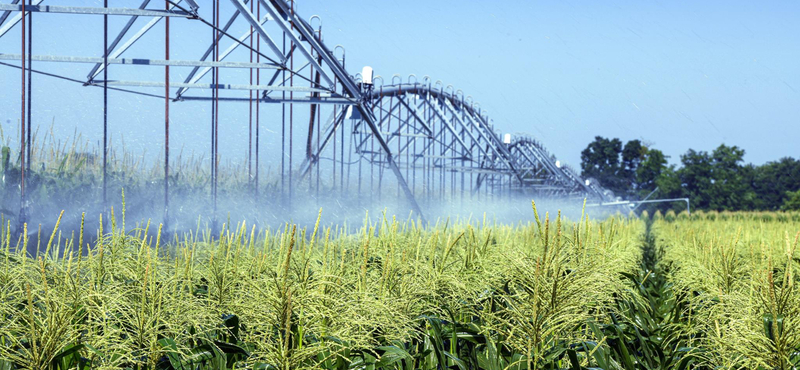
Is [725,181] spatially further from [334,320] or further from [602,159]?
[334,320]

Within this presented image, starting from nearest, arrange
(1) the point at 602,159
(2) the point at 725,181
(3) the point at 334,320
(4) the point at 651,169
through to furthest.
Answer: (3) the point at 334,320
(2) the point at 725,181
(4) the point at 651,169
(1) the point at 602,159

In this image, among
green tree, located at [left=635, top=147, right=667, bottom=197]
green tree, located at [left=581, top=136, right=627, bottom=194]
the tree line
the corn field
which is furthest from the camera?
green tree, located at [left=581, top=136, right=627, bottom=194]

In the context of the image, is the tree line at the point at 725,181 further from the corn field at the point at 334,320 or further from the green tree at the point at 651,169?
the corn field at the point at 334,320

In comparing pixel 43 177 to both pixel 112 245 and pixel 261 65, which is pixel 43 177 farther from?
pixel 112 245

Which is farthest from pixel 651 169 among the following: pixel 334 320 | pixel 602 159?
pixel 334 320

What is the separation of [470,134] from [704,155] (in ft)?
223

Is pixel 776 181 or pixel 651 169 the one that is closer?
pixel 776 181

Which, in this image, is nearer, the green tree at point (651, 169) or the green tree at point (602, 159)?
the green tree at point (651, 169)

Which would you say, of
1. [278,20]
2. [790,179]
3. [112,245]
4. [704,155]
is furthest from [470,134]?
[790,179]

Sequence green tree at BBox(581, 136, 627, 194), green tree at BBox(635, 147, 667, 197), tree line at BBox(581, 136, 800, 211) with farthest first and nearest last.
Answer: green tree at BBox(581, 136, 627, 194)
green tree at BBox(635, 147, 667, 197)
tree line at BBox(581, 136, 800, 211)

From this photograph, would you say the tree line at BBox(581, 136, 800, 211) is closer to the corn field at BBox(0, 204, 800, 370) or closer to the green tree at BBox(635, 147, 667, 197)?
the green tree at BBox(635, 147, 667, 197)

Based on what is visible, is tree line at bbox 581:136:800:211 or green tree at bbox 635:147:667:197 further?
green tree at bbox 635:147:667:197

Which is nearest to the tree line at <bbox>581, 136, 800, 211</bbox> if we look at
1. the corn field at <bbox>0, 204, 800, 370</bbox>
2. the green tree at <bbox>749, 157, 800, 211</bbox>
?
the green tree at <bbox>749, 157, 800, 211</bbox>

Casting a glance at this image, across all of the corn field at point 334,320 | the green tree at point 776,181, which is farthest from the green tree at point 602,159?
the corn field at point 334,320
